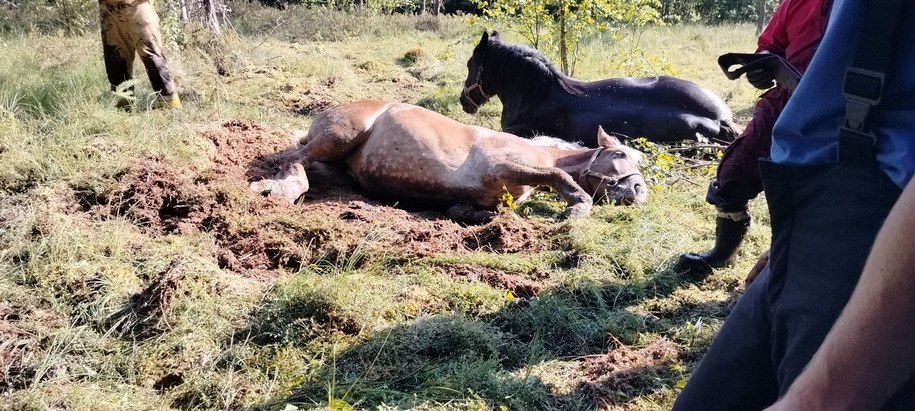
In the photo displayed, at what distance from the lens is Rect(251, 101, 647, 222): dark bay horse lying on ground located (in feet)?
17.6

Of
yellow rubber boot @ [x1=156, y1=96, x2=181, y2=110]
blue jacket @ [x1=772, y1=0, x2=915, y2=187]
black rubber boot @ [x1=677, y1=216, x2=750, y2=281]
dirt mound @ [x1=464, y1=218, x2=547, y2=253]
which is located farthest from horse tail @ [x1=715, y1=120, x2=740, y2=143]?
blue jacket @ [x1=772, y1=0, x2=915, y2=187]

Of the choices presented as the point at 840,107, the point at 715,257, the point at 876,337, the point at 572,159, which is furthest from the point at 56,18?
the point at 876,337

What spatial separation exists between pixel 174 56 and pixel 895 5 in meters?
8.65

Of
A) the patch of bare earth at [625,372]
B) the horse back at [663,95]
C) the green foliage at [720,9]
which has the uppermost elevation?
the horse back at [663,95]

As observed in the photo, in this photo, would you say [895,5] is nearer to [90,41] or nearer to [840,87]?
[840,87]

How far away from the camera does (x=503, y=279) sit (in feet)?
12.9

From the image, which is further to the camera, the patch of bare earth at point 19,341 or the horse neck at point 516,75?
the horse neck at point 516,75

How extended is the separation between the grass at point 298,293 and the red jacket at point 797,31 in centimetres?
148

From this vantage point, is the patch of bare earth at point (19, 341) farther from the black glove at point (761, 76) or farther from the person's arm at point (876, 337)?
the black glove at point (761, 76)

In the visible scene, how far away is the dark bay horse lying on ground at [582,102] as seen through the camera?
702cm

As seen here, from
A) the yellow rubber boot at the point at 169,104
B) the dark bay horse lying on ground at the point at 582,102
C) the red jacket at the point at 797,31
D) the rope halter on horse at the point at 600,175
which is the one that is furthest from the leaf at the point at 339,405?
the dark bay horse lying on ground at the point at 582,102

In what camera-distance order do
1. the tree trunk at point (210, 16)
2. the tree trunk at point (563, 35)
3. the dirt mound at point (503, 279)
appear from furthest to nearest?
the tree trunk at point (210, 16), the tree trunk at point (563, 35), the dirt mound at point (503, 279)

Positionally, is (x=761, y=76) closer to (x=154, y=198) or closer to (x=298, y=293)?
(x=298, y=293)

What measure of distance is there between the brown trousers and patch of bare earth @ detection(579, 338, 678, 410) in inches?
196
